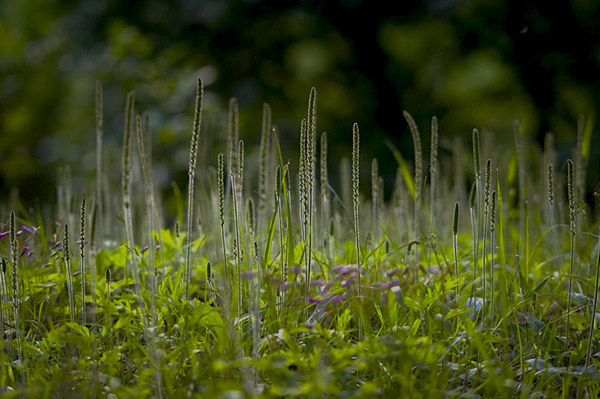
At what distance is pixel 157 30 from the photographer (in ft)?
18.0

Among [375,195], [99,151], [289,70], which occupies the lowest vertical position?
[375,195]

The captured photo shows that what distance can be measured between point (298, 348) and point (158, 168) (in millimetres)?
3884

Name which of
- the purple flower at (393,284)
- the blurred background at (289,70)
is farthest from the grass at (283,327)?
the blurred background at (289,70)

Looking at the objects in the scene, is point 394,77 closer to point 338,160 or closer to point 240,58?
point 338,160

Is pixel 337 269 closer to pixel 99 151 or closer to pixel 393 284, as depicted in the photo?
pixel 393 284

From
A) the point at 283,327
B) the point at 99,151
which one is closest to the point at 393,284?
the point at 283,327

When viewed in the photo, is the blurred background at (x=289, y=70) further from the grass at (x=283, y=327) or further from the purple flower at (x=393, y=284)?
the purple flower at (x=393, y=284)

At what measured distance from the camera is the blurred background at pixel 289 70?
5188 millimetres

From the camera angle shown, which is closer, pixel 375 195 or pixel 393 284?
pixel 393 284

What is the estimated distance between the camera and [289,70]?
5.62m

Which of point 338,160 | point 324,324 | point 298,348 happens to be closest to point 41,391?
point 298,348

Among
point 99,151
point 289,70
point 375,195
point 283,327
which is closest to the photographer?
point 283,327

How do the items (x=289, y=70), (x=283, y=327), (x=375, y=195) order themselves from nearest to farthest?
1. (x=283, y=327)
2. (x=375, y=195)
3. (x=289, y=70)

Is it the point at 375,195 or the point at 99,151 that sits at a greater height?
the point at 99,151
